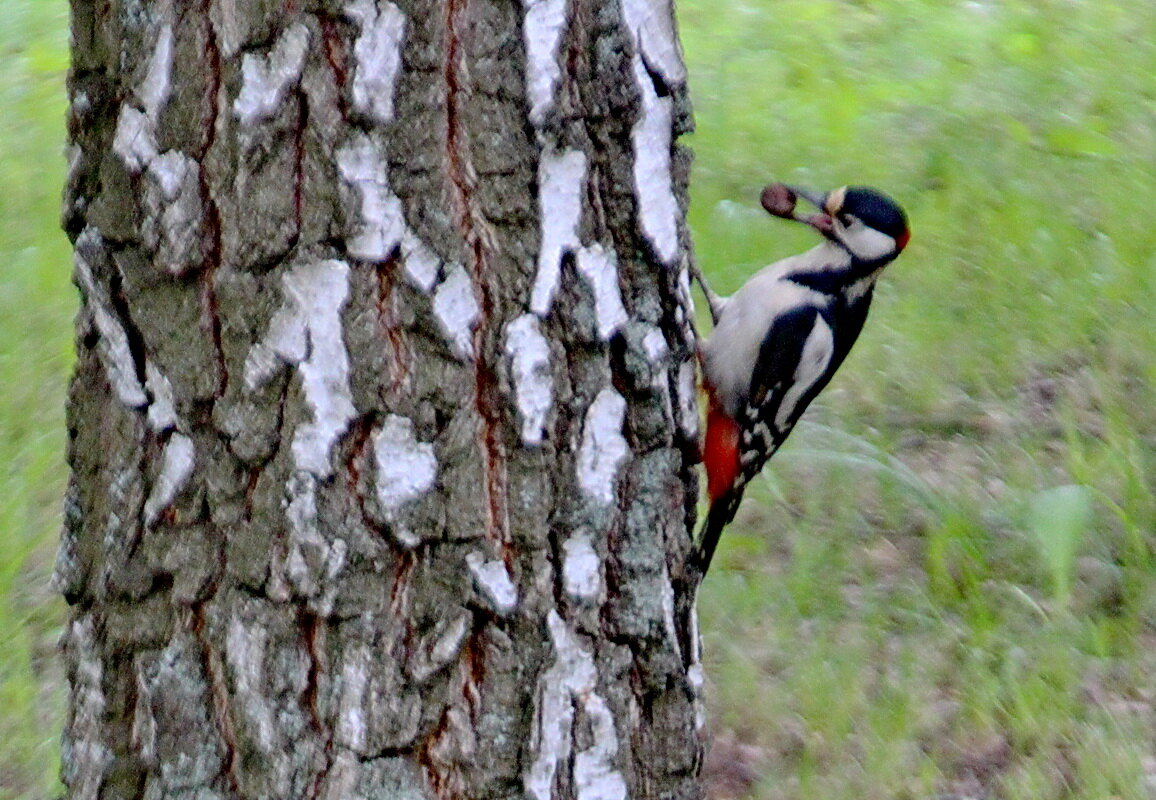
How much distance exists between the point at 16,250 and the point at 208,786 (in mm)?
2733

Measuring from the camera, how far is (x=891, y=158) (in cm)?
472

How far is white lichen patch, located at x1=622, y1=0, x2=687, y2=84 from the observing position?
1804 mm

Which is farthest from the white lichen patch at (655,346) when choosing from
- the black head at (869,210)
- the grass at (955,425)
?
the black head at (869,210)

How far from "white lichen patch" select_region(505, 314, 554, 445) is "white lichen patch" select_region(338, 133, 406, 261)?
0.18 meters

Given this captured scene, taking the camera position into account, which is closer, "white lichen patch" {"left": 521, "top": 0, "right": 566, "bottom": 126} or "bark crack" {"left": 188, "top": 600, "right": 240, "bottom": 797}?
"white lichen patch" {"left": 521, "top": 0, "right": 566, "bottom": 126}

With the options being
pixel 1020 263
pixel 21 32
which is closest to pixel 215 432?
pixel 1020 263


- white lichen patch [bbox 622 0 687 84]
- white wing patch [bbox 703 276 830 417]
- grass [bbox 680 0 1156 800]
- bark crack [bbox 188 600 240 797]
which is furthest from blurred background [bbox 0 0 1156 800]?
white lichen patch [bbox 622 0 687 84]

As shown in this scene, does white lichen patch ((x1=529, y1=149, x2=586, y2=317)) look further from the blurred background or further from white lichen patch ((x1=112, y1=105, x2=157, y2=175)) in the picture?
the blurred background

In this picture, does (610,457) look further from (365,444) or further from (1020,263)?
(1020,263)

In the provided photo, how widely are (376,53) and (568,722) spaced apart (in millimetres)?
874

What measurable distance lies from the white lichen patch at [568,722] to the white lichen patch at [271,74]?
714 mm

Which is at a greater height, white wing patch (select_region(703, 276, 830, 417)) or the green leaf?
white wing patch (select_region(703, 276, 830, 417))

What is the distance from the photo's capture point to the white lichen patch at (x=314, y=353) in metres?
1.73

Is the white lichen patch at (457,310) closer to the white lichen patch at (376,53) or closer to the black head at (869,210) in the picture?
the white lichen patch at (376,53)
